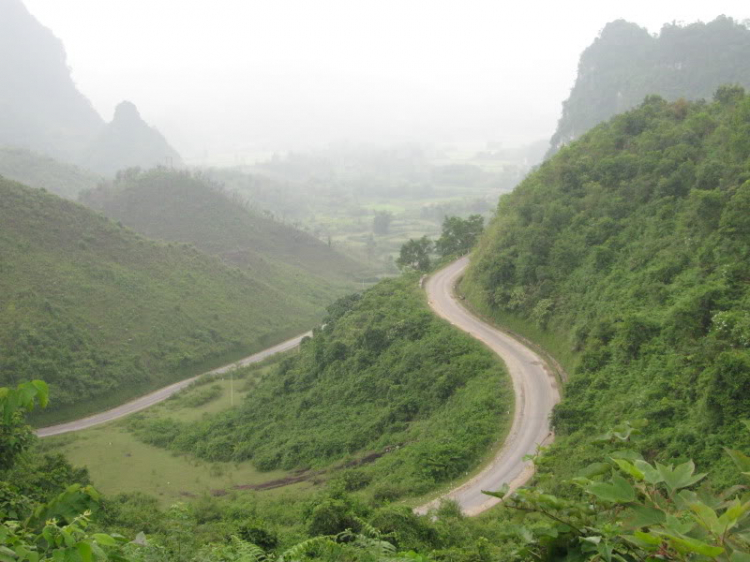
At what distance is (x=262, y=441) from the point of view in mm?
33469

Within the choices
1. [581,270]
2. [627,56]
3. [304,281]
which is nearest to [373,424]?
[581,270]

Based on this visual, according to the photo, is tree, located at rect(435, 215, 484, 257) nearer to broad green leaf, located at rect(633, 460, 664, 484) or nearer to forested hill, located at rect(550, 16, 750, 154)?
forested hill, located at rect(550, 16, 750, 154)

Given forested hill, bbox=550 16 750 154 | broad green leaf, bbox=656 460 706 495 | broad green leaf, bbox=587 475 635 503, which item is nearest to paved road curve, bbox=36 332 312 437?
broad green leaf, bbox=587 475 635 503

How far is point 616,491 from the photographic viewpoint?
2.46m

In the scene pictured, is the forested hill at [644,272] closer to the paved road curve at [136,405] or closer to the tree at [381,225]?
the paved road curve at [136,405]

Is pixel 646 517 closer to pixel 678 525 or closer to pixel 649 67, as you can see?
Answer: pixel 678 525

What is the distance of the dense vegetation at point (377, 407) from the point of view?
23.3 m

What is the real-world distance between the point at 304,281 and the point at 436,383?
2325 inches

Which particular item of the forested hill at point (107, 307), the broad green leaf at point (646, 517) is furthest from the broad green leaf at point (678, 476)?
the forested hill at point (107, 307)

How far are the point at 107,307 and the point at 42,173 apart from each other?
93.7m

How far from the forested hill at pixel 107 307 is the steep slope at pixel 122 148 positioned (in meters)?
135

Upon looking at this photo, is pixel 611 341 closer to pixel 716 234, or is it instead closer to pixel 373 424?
pixel 716 234

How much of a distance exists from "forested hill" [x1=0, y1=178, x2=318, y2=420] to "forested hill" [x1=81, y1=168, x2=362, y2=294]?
20.4 meters

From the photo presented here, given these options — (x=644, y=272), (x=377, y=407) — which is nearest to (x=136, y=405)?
(x=377, y=407)
